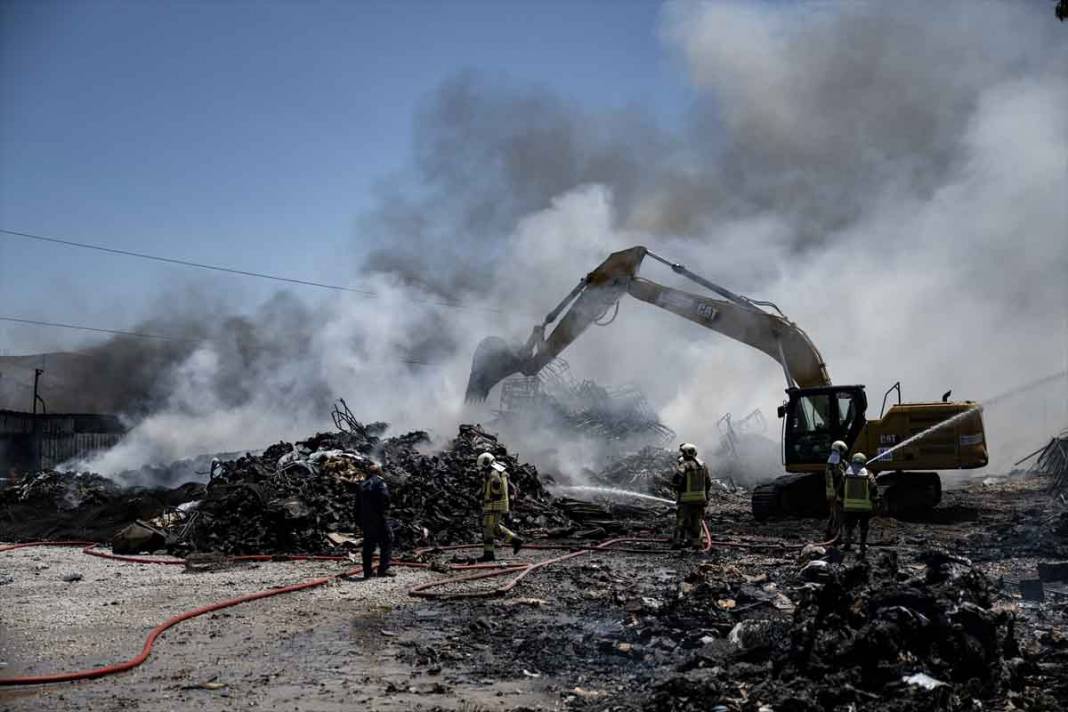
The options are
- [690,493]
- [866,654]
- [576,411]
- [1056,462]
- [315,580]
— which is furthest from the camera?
[576,411]

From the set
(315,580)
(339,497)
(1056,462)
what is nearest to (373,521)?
(315,580)

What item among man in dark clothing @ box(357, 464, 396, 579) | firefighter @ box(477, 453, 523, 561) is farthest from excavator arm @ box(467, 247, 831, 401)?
man in dark clothing @ box(357, 464, 396, 579)

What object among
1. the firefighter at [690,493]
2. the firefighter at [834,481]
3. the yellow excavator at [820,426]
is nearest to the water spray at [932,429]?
the yellow excavator at [820,426]

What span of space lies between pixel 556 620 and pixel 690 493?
493 centimetres

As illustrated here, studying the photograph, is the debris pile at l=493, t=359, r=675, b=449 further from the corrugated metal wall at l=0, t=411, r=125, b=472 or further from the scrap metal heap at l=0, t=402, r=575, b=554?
the corrugated metal wall at l=0, t=411, r=125, b=472

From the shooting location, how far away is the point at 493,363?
20625 millimetres

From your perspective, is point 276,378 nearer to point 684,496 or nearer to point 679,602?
point 684,496

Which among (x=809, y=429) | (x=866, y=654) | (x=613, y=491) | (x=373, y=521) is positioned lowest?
(x=866, y=654)

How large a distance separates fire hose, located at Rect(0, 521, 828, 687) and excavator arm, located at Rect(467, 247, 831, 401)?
5380 millimetres

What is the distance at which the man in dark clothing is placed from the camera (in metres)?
11.8

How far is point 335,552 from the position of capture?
1427 centimetres

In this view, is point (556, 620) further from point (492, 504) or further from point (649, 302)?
point (649, 302)

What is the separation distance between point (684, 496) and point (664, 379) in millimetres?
21562

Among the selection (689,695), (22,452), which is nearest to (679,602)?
(689,695)
